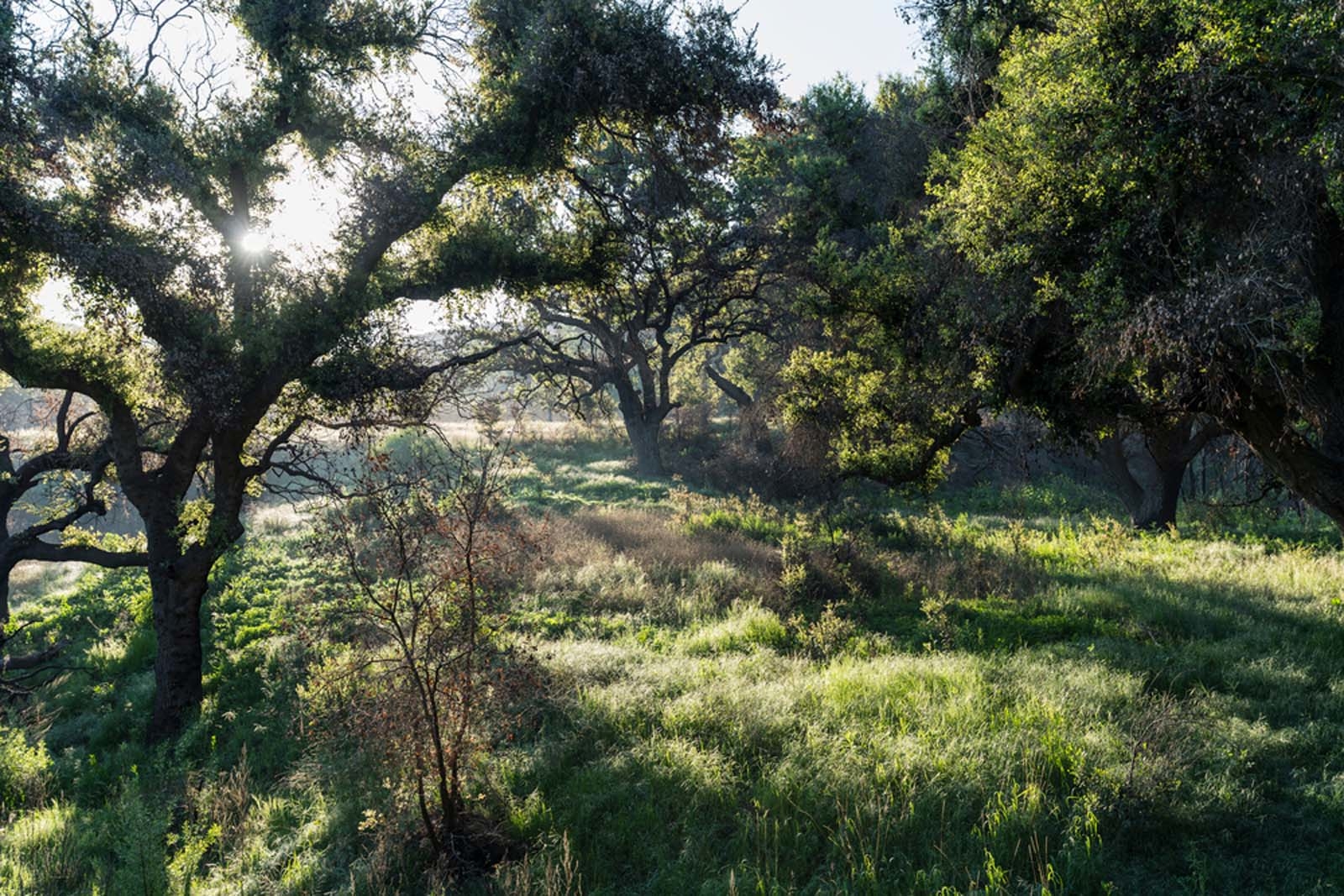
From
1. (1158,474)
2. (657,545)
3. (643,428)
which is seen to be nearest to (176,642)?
(657,545)

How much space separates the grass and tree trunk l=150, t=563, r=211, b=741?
0.39 m

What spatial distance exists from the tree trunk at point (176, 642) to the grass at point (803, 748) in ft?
1.29

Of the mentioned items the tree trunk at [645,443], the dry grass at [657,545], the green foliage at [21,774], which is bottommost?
the green foliage at [21,774]

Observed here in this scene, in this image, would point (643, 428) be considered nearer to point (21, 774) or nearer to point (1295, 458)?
point (21, 774)

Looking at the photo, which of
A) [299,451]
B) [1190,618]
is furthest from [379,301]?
[1190,618]

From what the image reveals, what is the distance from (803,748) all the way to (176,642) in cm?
957

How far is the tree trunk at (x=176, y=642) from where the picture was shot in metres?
11.6

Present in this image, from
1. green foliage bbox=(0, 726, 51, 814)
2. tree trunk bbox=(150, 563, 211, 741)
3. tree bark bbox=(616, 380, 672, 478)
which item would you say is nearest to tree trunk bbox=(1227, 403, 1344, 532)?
tree trunk bbox=(150, 563, 211, 741)

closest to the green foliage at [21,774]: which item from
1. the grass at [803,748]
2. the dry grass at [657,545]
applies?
the grass at [803,748]

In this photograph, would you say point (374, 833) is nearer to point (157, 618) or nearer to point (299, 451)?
point (299, 451)

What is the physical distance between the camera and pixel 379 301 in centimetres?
1095

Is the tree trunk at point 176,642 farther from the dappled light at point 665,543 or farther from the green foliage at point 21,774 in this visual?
the green foliage at point 21,774

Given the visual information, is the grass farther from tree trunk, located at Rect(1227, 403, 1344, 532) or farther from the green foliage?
tree trunk, located at Rect(1227, 403, 1344, 532)

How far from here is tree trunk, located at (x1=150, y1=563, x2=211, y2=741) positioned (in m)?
11.6
